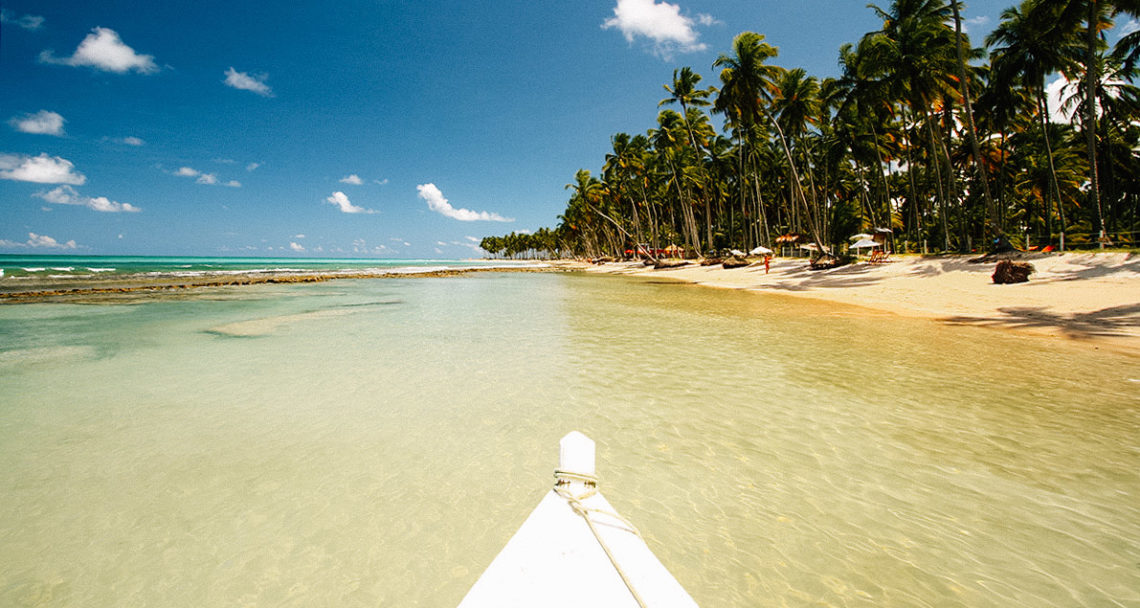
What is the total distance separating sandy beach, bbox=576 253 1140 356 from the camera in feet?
34.2

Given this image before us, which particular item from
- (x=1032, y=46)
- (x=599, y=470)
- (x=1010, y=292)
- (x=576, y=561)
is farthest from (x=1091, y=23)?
(x=576, y=561)

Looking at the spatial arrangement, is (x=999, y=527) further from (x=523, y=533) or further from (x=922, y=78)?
(x=922, y=78)

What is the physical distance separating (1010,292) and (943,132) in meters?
22.8

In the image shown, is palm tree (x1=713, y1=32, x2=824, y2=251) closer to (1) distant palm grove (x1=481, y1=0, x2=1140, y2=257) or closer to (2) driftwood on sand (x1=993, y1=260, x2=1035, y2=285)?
(1) distant palm grove (x1=481, y1=0, x2=1140, y2=257)

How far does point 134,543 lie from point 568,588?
3.36 meters

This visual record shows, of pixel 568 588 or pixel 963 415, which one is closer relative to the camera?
pixel 568 588

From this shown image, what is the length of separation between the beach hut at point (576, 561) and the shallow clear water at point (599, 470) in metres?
1.18

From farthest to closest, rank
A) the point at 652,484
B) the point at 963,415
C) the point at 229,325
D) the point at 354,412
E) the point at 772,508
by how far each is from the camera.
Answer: the point at 229,325, the point at 354,412, the point at 963,415, the point at 652,484, the point at 772,508

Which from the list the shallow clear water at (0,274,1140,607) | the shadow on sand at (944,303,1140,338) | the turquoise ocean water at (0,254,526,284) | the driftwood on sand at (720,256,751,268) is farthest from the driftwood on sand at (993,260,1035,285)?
the turquoise ocean water at (0,254,526,284)

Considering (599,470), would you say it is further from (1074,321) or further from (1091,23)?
(1091,23)

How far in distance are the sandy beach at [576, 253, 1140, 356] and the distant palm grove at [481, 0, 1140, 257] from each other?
2738mm

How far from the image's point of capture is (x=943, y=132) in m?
30.6

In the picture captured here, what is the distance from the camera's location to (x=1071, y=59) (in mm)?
22453

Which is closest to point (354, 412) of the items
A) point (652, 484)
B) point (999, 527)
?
point (652, 484)
